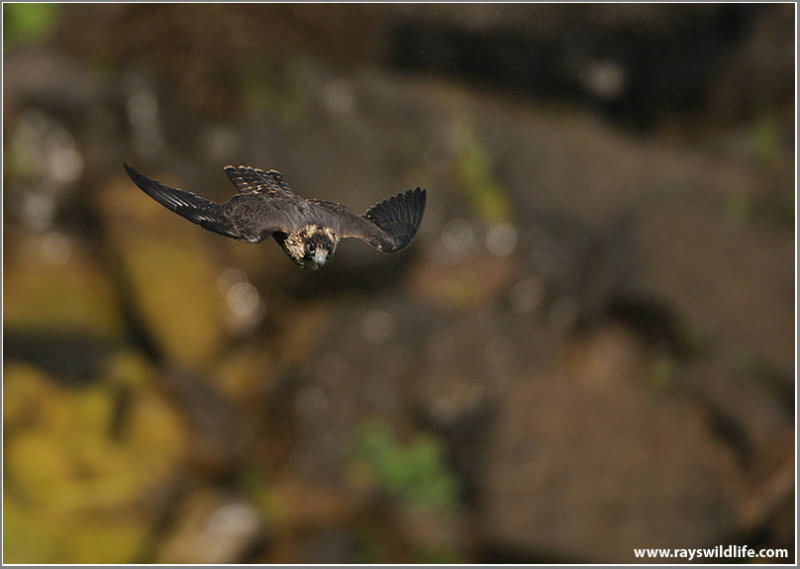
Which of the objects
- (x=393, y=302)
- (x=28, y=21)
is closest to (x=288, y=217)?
(x=393, y=302)

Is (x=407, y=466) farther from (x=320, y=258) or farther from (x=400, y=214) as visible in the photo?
(x=320, y=258)

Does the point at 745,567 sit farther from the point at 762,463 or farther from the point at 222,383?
the point at 222,383

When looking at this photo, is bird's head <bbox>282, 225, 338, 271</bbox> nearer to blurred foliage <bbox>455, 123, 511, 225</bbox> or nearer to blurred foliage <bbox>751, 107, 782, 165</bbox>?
blurred foliage <bbox>455, 123, 511, 225</bbox>

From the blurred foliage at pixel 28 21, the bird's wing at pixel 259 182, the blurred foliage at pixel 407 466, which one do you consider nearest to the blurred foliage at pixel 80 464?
the blurred foliage at pixel 407 466

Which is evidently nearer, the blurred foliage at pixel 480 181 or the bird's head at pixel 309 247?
the bird's head at pixel 309 247

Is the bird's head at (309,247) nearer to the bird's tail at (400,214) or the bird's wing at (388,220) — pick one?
the bird's wing at (388,220)

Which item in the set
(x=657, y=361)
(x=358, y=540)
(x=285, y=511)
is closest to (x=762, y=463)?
(x=657, y=361)
